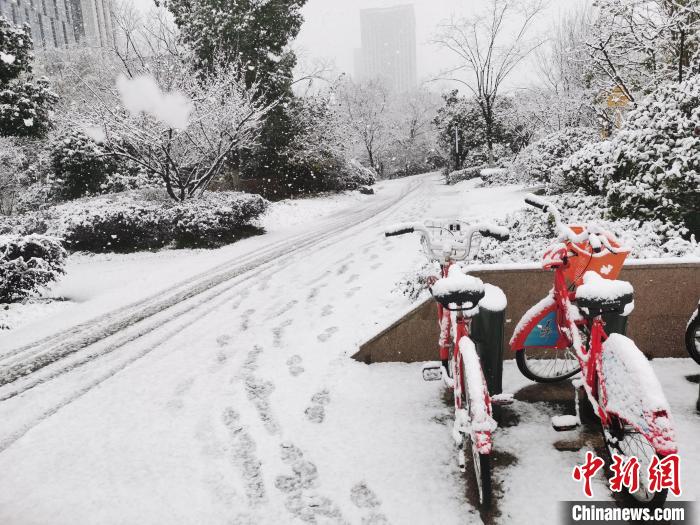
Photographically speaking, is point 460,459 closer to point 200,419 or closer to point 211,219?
point 200,419

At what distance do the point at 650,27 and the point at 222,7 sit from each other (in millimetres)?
13790

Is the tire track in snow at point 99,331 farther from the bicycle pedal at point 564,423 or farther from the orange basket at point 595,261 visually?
the orange basket at point 595,261

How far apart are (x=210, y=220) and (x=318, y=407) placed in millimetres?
8232

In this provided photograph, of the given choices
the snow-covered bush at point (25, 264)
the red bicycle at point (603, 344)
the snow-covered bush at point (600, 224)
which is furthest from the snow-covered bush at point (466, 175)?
the red bicycle at point (603, 344)

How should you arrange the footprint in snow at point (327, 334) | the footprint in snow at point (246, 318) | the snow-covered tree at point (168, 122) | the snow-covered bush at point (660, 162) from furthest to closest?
1. the snow-covered tree at point (168, 122)
2. the footprint in snow at point (246, 318)
3. the snow-covered bush at point (660, 162)
4. the footprint in snow at point (327, 334)

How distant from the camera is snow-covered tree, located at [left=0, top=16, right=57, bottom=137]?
1138cm

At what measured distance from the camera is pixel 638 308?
400 centimetres

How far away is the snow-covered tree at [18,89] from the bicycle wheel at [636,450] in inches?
540

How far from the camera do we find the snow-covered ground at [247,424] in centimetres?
267

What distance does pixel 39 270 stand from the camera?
278 inches

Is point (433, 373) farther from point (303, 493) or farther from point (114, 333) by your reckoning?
point (114, 333)

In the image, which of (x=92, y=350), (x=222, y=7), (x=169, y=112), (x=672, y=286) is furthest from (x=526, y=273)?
(x=222, y=7)

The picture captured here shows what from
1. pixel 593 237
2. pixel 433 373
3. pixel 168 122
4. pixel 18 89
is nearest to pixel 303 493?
pixel 433 373

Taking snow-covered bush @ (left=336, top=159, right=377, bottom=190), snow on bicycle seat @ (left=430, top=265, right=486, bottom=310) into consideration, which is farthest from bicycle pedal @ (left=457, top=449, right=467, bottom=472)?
snow-covered bush @ (left=336, top=159, right=377, bottom=190)
